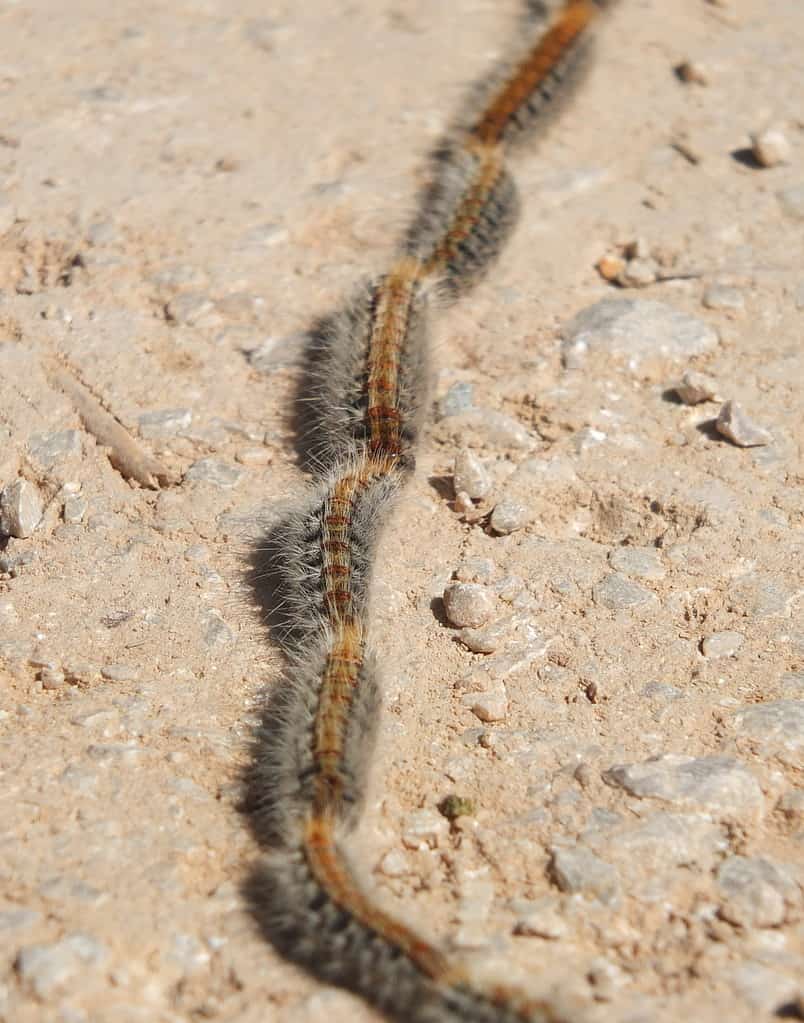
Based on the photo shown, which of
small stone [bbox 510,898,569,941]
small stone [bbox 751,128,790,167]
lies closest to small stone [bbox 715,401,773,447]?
small stone [bbox 751,128,790,167]

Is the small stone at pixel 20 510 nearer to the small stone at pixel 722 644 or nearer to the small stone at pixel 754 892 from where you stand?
the small stone at pixel 722 644

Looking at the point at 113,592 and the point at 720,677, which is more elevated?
the point at 720,677

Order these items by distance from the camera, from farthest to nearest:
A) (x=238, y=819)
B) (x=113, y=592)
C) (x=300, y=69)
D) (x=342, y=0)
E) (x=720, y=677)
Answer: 1. (x=342, y=0)
2. (x=300, y=69)
3. (x=113, y=592)
4. (x=720, y=677)
5. (x=238, y=819)

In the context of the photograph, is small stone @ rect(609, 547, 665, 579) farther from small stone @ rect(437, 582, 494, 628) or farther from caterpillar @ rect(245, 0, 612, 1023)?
caterpillar @ rect(245, 0, 612, 1023)

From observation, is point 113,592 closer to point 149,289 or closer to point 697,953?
point 149,289

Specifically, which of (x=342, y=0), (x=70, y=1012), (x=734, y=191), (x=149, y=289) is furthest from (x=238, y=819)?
(x=342, y=0)

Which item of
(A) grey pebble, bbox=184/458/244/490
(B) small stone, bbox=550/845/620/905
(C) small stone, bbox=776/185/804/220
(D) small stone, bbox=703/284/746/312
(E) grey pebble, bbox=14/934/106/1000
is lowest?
(A) grey pebble, bbox=184/458/244/490
